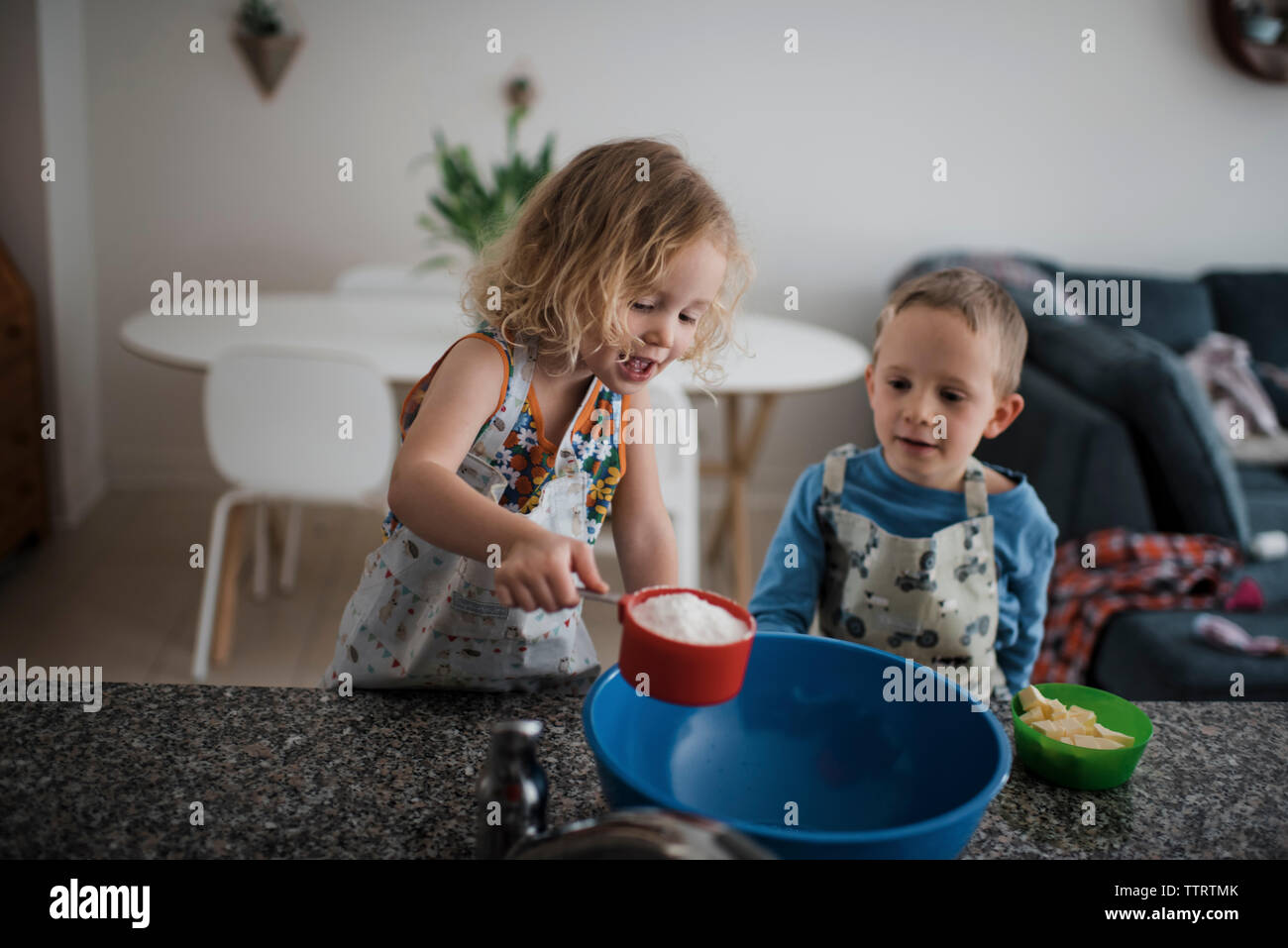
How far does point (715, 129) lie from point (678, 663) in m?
3.18

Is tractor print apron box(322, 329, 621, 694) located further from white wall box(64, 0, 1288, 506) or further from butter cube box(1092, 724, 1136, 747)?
white wall box(64, 0, 1288, 506)

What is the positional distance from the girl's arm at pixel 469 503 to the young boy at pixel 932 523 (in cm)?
40

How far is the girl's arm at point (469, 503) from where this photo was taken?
2.20 feet

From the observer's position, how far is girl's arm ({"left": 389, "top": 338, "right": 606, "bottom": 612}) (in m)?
0.67

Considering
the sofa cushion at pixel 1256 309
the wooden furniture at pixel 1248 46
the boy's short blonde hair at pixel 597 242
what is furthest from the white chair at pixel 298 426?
the wooden furniture at pixel 1248 46

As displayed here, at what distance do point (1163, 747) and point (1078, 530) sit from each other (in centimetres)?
157

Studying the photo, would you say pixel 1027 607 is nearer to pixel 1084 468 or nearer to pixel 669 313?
pixel 669 313

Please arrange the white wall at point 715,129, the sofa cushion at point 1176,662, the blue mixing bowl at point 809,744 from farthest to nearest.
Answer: the white wall at point 715,129 < the sofa cushion at point 1176,662 < the blue mixing bowl at point 809,744

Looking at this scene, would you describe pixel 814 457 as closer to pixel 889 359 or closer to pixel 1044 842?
pixel 889 359

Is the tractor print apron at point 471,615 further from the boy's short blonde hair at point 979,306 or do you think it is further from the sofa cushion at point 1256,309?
the sofa cushion at point 1256,309

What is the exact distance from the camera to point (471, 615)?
103 centimetres

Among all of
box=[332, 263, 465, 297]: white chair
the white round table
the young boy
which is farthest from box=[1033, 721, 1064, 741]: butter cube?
box=[332, 263, 465, 297]: white chair

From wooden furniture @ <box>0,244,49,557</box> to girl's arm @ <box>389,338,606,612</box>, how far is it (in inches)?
97.2

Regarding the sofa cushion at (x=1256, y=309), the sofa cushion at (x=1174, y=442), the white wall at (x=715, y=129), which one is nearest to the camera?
the sofa cushion at (x=1174, y=442)
